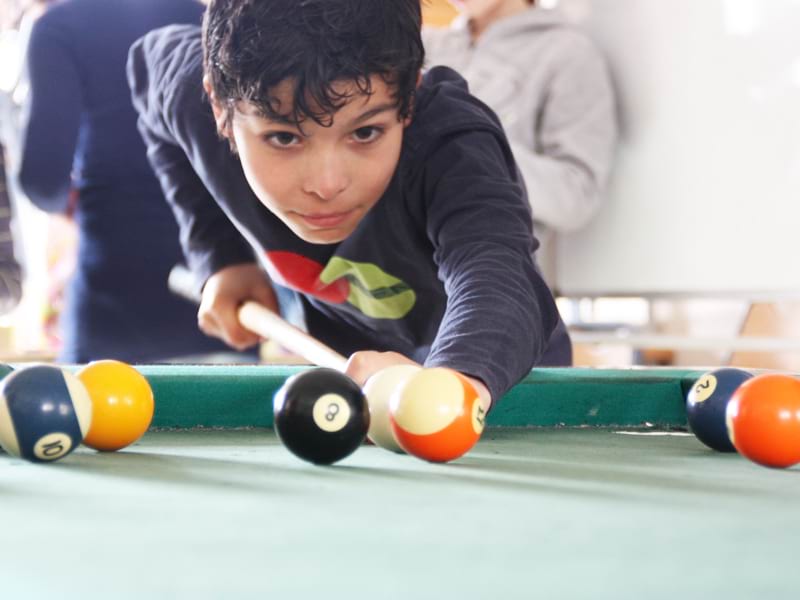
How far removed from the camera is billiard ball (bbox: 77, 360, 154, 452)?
122 centimetres

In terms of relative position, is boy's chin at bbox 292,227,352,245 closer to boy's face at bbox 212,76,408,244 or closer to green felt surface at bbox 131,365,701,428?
boy's face at bbox 212,76,408,244

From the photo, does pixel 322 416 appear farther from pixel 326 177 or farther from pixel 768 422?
pixel 326 177

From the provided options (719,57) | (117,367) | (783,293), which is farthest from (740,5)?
(117,367)

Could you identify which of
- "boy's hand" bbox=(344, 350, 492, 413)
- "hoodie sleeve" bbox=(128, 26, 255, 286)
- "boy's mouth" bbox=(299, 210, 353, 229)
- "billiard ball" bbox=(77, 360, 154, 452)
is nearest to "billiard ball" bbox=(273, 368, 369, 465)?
"billiard ball" bbox=(77, 360, 154, 452)

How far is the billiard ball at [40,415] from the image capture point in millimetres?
1107

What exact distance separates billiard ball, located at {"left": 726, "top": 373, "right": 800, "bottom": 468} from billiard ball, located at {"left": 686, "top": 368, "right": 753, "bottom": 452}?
88 millimetres

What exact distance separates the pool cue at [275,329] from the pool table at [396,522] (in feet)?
1.44

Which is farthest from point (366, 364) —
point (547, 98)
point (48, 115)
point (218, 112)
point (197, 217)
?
point (547, 98)

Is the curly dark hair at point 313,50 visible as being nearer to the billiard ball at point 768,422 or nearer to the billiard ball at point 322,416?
the billiard ball at point 322,416

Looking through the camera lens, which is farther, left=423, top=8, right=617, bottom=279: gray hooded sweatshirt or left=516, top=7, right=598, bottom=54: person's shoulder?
left=516, top=7, right=598, bottom=54: person's shoulder

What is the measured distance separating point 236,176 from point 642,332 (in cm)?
260

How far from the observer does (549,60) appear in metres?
3.29

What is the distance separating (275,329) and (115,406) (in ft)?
3.03

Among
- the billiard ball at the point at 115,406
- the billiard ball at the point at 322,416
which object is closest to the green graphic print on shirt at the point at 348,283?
the billiard ball at the point at 115,406
